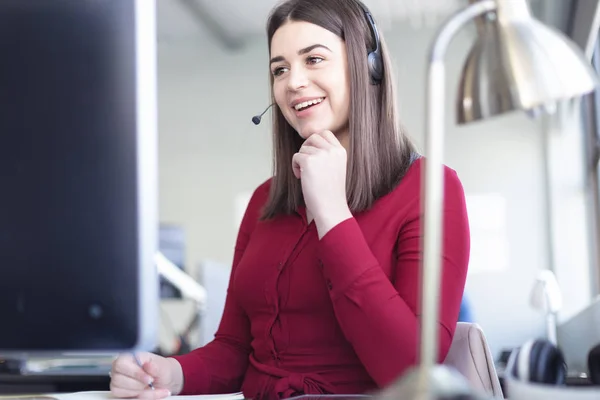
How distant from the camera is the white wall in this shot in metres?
5.87

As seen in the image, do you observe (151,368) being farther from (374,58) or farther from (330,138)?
(374,58)

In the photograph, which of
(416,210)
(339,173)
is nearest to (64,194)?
(339,173)

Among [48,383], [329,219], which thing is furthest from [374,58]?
[48,383]

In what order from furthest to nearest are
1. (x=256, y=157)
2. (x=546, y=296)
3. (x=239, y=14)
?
(x=256, y=157) < (x=239, y=14) < (x=546, y=296)

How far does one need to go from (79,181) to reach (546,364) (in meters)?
0.48

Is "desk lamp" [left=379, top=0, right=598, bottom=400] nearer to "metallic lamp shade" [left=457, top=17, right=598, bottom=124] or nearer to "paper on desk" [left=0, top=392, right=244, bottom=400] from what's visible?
"metallic lamp shade" [left=457, top=17, right=598, bottom=124]

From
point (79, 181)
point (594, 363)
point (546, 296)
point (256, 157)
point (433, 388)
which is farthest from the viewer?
point (256, 157)

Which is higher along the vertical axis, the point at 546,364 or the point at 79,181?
the point at 79,181

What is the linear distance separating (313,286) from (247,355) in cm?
25

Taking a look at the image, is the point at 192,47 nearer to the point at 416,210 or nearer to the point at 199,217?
the point at 199,217

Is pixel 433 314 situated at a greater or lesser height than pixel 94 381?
greater

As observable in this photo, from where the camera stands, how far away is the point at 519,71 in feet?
2.07

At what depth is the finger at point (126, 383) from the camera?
94cm

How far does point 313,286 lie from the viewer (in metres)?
1.11
